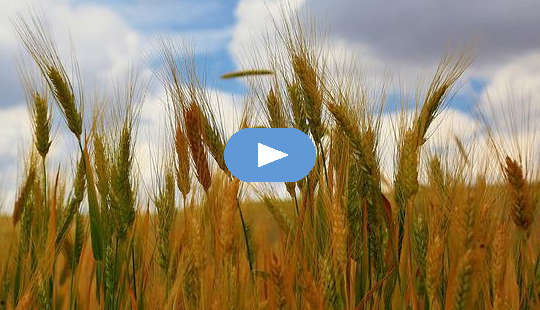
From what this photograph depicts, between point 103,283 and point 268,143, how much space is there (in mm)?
771

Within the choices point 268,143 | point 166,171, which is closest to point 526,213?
point 268,143

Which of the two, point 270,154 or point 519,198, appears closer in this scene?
point 519,198

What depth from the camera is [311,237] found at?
1989mm

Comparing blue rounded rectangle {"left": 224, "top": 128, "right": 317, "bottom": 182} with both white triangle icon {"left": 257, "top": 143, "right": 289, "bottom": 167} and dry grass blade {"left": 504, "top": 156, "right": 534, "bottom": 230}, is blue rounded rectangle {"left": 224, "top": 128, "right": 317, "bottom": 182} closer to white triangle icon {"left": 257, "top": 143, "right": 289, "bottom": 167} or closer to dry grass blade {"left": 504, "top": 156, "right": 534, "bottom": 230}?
white triangle icon {"left": 257, "top": 143, "right": 289, "bottom": 167}

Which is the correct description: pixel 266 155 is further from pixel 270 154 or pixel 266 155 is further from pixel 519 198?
pixel 519 198

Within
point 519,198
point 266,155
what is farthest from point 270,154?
point 519,198

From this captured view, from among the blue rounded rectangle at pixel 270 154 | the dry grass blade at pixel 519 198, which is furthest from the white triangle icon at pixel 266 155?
the dry grass blade at pixel 519 198

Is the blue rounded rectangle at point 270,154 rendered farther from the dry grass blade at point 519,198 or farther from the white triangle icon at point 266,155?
the dry grass blade at point 519,198

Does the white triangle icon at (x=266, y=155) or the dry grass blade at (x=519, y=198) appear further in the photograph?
the white triangle icon at (x=266, y=155)

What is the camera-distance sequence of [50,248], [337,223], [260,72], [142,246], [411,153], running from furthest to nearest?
[260,72] → [142,246] → [50,248] → [411,153] → [337,223]

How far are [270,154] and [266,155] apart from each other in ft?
0.05

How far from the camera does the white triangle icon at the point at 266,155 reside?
7.22ft

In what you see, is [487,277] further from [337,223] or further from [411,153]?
[337,223]

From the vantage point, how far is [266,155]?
7.36 ft
